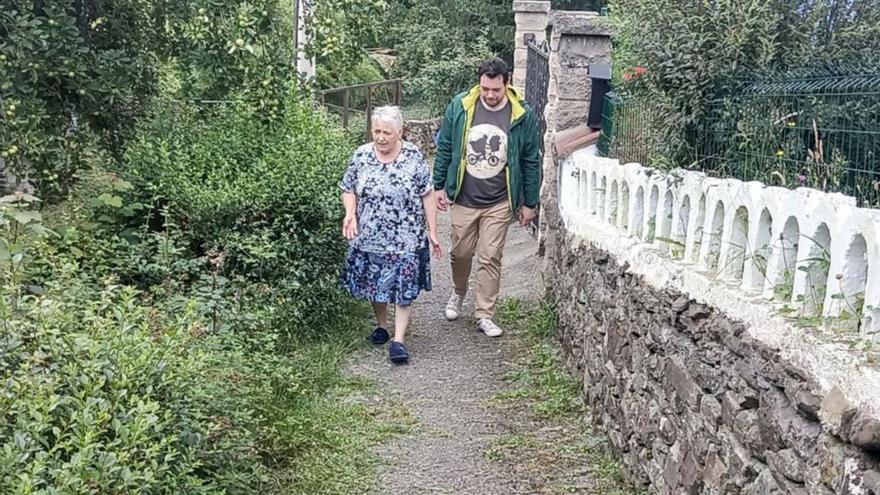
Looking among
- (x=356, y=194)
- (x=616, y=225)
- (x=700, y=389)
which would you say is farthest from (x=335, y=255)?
(x=700, y=389)

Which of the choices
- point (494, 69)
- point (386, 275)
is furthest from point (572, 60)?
point (386, 275)

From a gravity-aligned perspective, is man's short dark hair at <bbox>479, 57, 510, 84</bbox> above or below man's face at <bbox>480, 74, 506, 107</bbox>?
above

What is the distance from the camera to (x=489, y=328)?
6.25 metres

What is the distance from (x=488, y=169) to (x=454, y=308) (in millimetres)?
1151

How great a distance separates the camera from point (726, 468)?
9.44 ft

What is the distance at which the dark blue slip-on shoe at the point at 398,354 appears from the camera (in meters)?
5.60

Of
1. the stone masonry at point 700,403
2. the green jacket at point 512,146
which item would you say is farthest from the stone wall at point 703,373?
the green jacket at point 512,146

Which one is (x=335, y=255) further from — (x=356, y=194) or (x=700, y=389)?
(x=700, y=389)

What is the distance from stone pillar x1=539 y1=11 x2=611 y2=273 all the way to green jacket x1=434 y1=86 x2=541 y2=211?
25.2 inches

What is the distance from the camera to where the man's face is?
5.95 m

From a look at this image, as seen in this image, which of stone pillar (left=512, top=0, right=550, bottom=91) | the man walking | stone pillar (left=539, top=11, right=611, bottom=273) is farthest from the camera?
stone pillar (left=512, top=0, right=550, bottom=91)

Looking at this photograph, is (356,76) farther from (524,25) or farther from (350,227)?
(350,227)

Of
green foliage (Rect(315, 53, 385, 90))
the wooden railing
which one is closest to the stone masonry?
the wooden railing

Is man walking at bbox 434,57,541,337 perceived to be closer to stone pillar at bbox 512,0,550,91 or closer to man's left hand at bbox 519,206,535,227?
man's left hand at bbox 519,206,535,227
